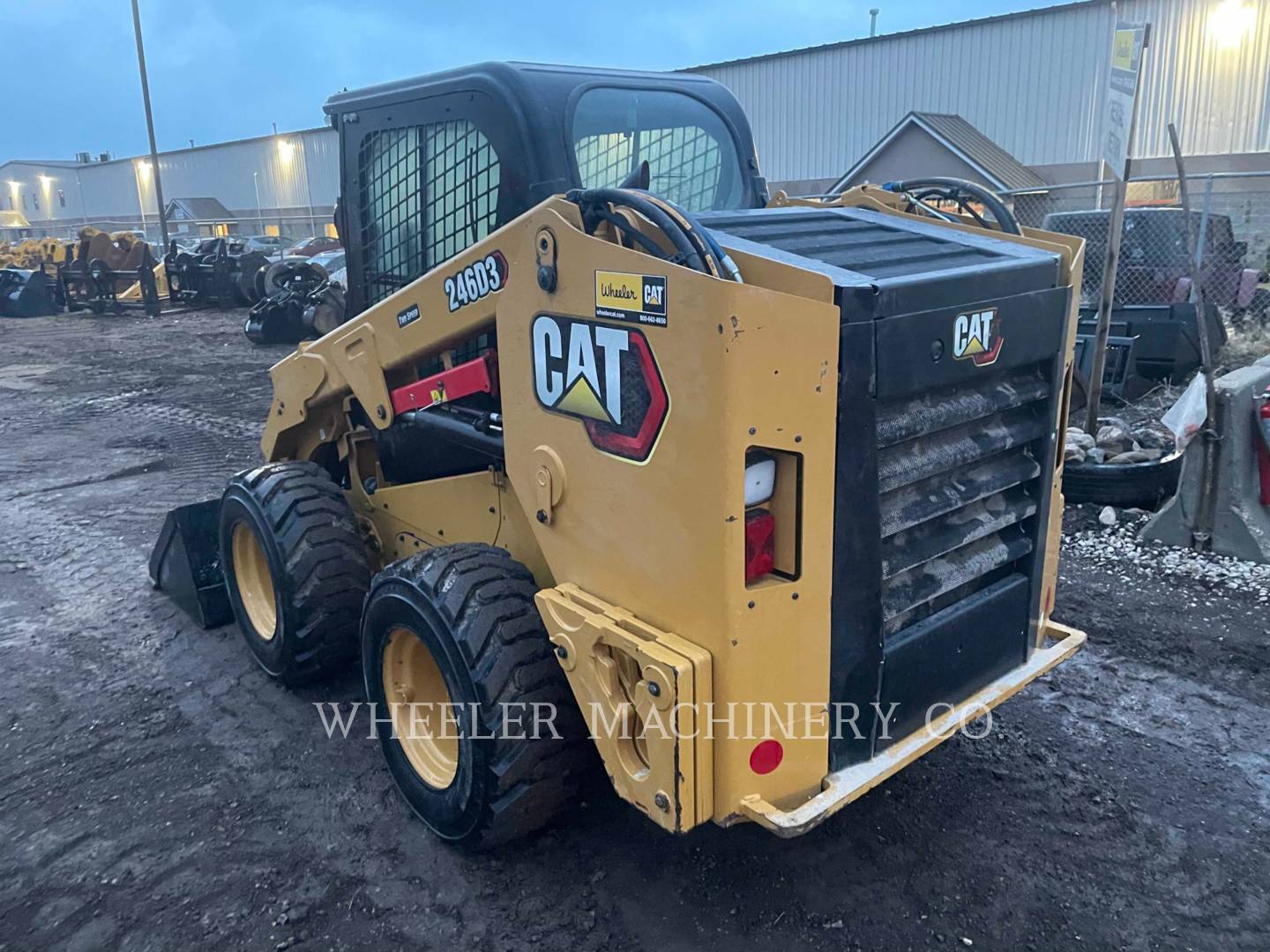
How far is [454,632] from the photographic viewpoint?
9.27ft

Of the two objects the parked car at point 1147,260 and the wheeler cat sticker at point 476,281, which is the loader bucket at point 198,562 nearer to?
A: the wheeler cat sticker at point 476,281

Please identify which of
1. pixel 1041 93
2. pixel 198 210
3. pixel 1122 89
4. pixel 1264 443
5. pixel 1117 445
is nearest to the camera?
pixel 1264 443

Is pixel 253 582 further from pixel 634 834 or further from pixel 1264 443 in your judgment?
pixel 1264 443

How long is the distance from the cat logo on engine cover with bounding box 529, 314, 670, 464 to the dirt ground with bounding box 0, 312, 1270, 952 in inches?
51.2

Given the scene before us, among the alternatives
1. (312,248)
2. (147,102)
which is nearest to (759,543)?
(312,248)

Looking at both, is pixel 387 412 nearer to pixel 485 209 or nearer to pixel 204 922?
pixel 485 209

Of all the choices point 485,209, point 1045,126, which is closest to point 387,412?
point 485,209

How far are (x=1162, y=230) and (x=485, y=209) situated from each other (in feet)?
29.7

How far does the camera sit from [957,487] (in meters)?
2.76

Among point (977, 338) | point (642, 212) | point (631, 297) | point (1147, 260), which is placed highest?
point (642, 212)

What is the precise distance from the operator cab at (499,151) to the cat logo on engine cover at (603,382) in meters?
0.83

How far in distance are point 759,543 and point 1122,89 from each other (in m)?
5.37

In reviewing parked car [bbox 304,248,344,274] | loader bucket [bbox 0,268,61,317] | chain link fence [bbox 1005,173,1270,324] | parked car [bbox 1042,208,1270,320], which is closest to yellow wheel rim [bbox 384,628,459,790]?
chain link fence [bbox 1005,173,1270,324]

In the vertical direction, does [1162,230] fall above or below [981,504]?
above
